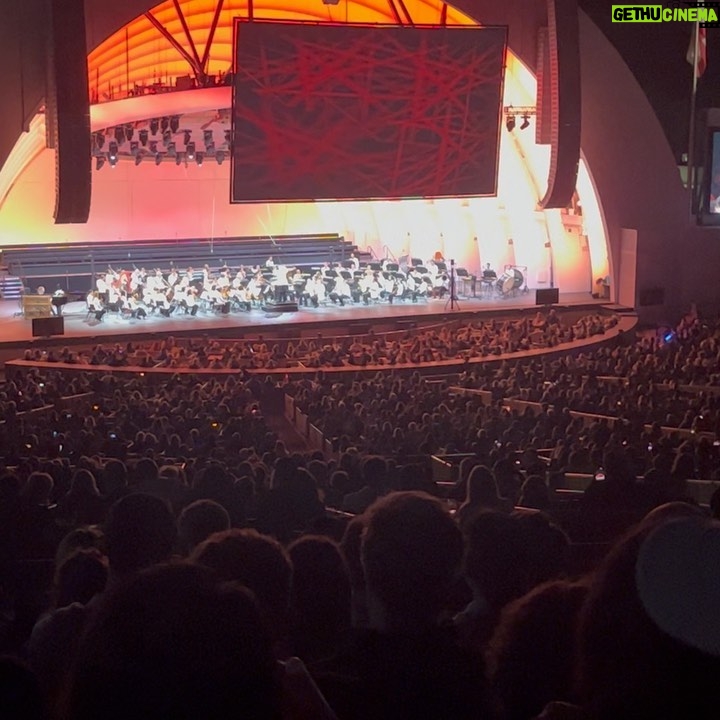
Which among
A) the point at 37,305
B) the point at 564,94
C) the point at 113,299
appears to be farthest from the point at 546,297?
the point at 37,305

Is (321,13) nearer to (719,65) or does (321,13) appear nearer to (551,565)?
(719,65)

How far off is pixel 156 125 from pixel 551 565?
22.5 meters

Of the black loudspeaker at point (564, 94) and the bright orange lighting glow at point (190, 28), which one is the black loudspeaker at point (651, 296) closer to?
the black loudspeaker at point (564, 94)

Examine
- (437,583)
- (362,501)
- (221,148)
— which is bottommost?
(362,501)

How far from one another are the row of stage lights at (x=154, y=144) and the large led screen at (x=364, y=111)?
165 inches

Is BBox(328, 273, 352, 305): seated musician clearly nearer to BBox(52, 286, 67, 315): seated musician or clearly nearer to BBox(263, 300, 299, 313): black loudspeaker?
BBox(263, 300, 299, 313): black loudspeaker

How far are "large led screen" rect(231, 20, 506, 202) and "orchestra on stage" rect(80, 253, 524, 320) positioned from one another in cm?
198

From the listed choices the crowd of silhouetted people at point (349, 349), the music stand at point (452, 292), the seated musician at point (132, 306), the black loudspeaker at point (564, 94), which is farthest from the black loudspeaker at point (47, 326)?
the black loudspeaker at point (564, 94)

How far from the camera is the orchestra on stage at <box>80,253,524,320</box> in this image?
67.1 ft

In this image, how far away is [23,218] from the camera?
1057 inches

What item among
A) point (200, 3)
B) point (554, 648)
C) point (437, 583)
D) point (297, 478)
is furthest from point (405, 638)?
point (200, 3)

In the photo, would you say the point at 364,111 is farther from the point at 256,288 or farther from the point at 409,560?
the point at 409,560

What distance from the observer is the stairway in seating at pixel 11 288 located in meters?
23.1

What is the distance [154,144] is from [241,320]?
745 cm
